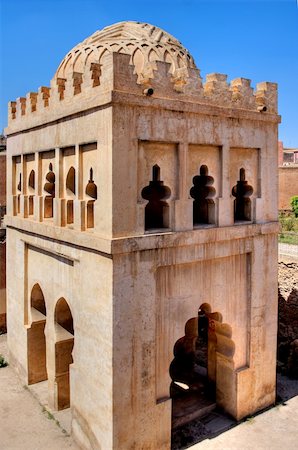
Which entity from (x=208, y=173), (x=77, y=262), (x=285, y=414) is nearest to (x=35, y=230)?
(x=77, y=262)

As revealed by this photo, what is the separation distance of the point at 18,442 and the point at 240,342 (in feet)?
15.3

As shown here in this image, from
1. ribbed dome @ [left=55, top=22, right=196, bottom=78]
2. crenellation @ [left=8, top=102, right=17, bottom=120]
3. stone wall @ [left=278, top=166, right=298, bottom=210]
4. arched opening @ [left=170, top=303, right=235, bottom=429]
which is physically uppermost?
ribbed dome @ [left=55, top=22, right=196, bottom=78]

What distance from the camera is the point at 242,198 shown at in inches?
359

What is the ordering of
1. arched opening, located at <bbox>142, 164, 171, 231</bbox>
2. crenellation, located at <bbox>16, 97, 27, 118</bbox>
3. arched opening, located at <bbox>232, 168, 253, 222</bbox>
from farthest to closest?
1. crenellation, located at <bbox>16, 97, 27, 118</bbox>
2. arched opening, located at <bbox>232, 168, 253, 222</bbox>
3. arched opening, located at <bbox>142, 164, 171, 231</bbox>

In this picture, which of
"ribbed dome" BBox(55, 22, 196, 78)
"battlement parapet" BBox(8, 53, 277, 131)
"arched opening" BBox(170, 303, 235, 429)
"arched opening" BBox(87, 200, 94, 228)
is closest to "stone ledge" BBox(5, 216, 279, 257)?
"arched opening" BBox(87, 200, 94, 228)

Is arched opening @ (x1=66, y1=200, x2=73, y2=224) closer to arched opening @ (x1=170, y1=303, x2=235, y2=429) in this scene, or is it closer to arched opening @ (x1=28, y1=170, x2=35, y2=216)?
arched opening @ (x1=28, y1=170, x2=35, y2=216)

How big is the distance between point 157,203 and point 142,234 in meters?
1.25

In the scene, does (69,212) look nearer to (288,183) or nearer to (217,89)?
(217,89)

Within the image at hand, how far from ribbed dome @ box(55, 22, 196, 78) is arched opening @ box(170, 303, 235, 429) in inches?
194

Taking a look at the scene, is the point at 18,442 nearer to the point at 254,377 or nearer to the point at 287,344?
the point at 254,377

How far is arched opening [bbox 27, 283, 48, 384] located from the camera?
33.4 ft

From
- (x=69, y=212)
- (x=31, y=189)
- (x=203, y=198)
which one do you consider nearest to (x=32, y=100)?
(x=31, y=189)

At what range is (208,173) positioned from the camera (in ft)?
27.0

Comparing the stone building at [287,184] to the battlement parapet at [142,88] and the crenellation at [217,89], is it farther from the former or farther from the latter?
the crenellation at [217,89]
